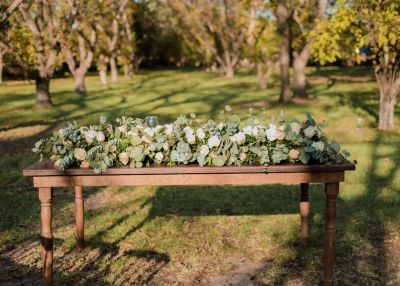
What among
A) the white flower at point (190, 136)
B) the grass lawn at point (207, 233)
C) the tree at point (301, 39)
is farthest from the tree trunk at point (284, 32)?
the white flower at point (190, 136)

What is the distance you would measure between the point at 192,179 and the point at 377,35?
10.9m

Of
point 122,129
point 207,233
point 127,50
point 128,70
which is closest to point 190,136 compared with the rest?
point 122,129

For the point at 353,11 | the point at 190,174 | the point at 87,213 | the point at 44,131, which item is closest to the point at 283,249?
the point at 190,174

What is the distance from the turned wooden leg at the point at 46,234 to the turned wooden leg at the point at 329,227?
251cm

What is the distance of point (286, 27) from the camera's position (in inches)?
859

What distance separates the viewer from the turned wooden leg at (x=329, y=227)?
479 centimetres

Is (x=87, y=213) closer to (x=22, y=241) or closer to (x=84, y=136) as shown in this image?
(x=22, y=241)

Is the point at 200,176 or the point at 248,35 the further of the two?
the point at 248,35

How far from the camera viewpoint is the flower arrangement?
478cm

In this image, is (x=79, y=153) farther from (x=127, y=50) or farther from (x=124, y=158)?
(x=127, y=50)

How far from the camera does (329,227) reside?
191 inches

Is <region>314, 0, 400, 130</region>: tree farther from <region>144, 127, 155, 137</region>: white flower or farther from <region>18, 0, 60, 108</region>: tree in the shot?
<region>18, 0, 60, 108</region>: tree

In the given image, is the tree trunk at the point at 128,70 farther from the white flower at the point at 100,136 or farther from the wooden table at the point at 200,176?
the wooden table at the point at 200,176

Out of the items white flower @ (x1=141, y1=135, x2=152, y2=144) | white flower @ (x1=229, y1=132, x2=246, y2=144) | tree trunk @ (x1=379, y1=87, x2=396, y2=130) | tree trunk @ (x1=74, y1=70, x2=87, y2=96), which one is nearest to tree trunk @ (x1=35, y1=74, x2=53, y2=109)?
tree trunk @ (x1=74, y1=70, x2=87, y2=96)
